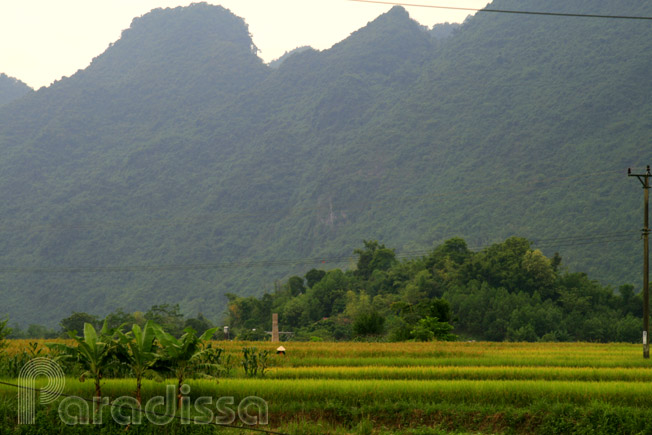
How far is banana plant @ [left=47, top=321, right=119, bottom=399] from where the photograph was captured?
1650cm

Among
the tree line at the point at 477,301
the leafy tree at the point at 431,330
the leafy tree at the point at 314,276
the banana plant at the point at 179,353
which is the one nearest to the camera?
the banana plant at the point at 179,353

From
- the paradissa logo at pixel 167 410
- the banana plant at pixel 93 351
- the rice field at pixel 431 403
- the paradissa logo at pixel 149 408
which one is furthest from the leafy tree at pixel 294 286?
the banana plant at pixel 93 351

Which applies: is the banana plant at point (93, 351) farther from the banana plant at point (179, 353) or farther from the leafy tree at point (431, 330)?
the leafy tree at point (431, 330)

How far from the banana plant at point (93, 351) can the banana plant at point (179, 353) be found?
1112 mm

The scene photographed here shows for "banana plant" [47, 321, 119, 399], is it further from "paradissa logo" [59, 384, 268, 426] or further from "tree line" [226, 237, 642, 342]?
"tree line" [226, 237, 642, 342]

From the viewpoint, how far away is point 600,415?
16.4 m

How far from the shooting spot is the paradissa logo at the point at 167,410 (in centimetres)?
1642

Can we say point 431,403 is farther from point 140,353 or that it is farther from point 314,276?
point 314,276

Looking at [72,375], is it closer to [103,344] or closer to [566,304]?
[103,344]

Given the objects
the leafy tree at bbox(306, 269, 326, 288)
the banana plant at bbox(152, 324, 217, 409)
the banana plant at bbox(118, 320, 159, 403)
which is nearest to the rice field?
the banana plant at bbox(152, 324, 217, 409)

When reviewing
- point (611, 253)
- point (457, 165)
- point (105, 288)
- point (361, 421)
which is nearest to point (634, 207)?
point (611, 253)

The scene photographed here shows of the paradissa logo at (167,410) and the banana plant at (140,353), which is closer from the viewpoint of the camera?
the paradissa logo at (167,410)

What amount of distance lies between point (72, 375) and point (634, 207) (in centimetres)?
14145

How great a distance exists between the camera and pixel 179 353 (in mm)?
16891
